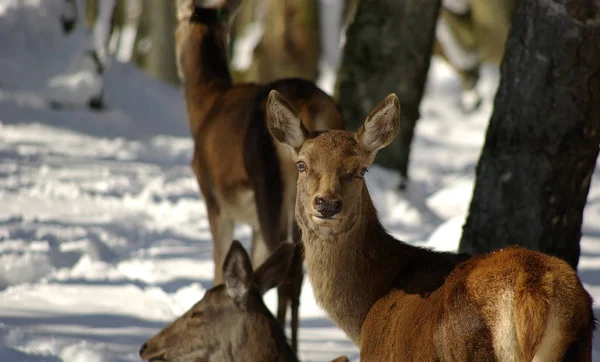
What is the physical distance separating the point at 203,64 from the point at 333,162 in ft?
15.1

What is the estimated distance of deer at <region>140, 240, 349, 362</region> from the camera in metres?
5.71

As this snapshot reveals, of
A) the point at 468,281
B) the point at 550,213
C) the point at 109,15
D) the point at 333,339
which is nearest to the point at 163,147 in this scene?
the point at 109,15

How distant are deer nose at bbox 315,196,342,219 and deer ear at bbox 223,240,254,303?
78 cm

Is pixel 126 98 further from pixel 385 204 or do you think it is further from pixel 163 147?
pixel 385 204

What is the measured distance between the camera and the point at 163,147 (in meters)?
15.8

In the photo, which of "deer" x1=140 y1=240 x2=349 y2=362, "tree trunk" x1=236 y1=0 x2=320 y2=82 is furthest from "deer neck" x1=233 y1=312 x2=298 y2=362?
"tree trunk" x1=236 y1=0 x2=320 y2=82

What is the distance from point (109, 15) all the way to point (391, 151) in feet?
23.3

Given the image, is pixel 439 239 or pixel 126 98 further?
pixel 126 98

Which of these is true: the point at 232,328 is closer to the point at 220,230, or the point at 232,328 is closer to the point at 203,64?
the point at 220,230

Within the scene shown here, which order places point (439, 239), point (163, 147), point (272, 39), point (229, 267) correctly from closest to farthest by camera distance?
point (229, 267)
point (439, 239)
point (163, 147)
point (272, 39)

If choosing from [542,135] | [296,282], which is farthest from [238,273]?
[542,135]

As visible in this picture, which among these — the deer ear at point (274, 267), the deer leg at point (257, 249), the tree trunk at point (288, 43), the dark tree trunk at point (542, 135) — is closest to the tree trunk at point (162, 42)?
the tree trunk at point (288, 43)

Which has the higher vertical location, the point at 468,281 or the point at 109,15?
the point at 109,15

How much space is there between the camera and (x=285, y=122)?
18.5 feet
